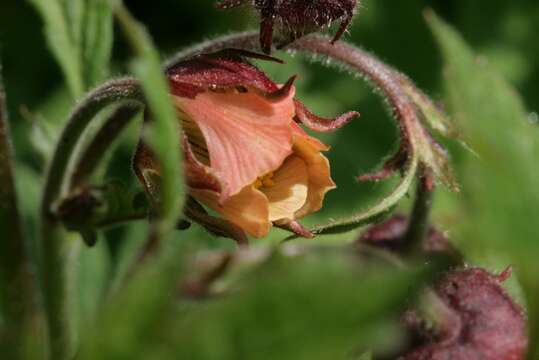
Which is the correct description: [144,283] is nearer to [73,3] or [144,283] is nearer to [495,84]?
[495,84]

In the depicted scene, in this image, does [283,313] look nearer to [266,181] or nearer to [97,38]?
[266,181]

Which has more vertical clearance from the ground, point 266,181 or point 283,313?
point 283,313

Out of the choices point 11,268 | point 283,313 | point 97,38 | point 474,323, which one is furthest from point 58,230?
point 283,313

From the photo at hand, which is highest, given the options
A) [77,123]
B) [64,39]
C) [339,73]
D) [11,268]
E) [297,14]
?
[297,14]

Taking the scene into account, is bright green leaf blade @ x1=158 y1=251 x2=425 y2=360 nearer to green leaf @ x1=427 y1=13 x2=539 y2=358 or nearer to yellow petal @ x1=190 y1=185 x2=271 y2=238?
green leaf @ x1=427 y1=13 x2=539 y2=358

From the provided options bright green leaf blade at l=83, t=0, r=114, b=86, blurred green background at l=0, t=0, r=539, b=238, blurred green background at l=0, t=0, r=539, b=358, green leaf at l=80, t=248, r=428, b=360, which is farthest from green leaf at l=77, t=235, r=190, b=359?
blurred green background at l=0, t=0, r=539, b=238

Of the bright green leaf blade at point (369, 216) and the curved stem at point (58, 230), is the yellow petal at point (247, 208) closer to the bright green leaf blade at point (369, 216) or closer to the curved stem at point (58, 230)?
the bright green leaf blade at point (369, 216)
